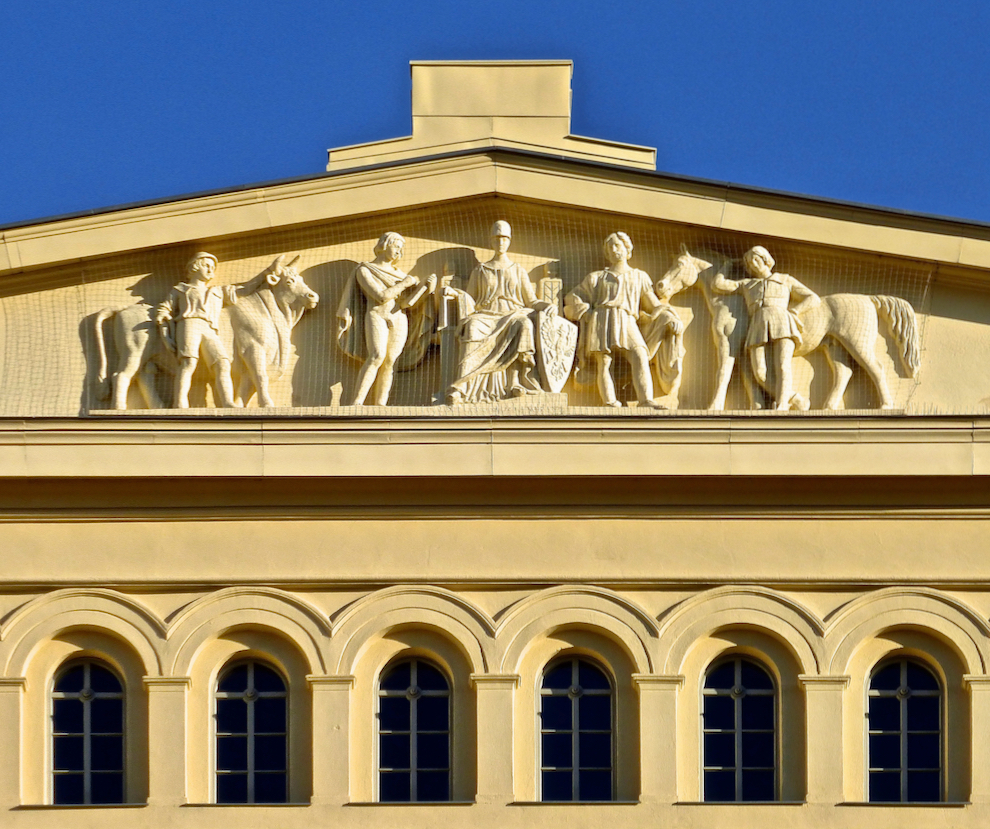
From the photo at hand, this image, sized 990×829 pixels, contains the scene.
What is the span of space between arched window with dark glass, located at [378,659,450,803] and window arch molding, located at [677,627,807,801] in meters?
2.30

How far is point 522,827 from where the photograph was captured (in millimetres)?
29562

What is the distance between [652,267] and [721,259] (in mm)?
687

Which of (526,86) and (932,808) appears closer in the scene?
(932,808)

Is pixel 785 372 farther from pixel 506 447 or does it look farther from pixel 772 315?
pixel 506 447

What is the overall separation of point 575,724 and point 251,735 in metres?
3.13

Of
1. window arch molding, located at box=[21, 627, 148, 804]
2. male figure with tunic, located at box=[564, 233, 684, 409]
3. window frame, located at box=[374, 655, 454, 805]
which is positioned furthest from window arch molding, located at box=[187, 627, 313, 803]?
male figure with tunic, located at box=[564, 233, 684, 409]

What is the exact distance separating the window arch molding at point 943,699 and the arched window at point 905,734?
9 cm

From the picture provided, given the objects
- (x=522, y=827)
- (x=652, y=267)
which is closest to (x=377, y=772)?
(x=522, y=827)

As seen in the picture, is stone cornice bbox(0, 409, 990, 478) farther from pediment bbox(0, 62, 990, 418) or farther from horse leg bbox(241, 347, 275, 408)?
horse leg bbox(241, 347, 275, 408)

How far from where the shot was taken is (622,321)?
30500 mm

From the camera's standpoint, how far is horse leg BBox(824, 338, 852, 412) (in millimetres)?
30516

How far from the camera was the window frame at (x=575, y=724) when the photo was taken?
30062mm

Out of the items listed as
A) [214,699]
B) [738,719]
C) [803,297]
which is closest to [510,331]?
[803,297]

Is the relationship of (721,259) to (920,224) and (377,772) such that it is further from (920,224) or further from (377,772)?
(377,772)
